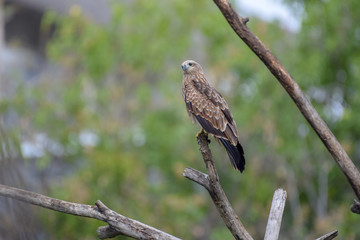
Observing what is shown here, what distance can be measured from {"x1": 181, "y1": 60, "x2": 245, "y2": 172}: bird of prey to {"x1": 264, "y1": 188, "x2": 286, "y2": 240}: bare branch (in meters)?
0.40

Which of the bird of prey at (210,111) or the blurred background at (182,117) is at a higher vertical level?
the blurred background at (182,117)

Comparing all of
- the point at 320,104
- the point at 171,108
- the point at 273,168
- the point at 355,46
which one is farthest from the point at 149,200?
the point at 355,46

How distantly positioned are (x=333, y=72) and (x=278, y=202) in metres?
6.67

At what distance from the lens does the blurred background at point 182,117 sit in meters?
9.91

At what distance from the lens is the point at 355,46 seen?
34.6 feet

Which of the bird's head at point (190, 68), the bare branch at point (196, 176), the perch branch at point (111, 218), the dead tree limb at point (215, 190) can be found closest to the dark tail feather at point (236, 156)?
the dead tree limb at point (215, 190)

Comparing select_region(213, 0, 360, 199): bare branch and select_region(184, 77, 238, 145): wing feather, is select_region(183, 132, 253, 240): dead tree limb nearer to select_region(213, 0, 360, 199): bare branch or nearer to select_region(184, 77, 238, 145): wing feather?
select_region(184, 77, 238, 145): wing feather

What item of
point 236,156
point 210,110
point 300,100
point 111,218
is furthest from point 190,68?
point 111,218

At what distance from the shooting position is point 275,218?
4656mm

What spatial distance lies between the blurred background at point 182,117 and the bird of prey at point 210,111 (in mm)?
3554

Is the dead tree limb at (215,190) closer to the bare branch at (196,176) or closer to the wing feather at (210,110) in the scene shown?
the bare branch at (196,176)

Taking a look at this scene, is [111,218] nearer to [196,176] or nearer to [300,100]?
[196,176]

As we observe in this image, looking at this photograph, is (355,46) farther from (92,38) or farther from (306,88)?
(92,38)

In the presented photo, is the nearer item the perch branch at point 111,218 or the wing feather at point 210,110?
the perch branch at point 111,218
